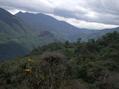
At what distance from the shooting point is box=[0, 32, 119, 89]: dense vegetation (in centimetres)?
824

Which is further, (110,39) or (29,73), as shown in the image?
(110,39)

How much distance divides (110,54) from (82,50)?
1926 cm

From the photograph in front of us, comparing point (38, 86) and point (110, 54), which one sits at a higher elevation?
point (38, 86)

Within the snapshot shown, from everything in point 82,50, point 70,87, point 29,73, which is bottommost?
point 82,50

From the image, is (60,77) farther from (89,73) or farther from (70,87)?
(89,73)

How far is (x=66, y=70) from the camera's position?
11.3 metres

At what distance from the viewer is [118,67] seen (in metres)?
57.0

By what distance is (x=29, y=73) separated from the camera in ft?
25.5

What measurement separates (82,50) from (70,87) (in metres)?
77.3

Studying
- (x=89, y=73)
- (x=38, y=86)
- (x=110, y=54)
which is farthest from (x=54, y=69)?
(x=110, y=54)

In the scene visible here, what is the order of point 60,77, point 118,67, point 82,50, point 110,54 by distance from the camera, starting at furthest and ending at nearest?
point 82,50
point 110,54
point 118,67
point 60,77

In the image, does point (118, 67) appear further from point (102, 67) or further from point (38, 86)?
point (38, 86)

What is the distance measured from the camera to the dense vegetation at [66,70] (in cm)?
824

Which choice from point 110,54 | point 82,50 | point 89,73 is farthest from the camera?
point 82,50
